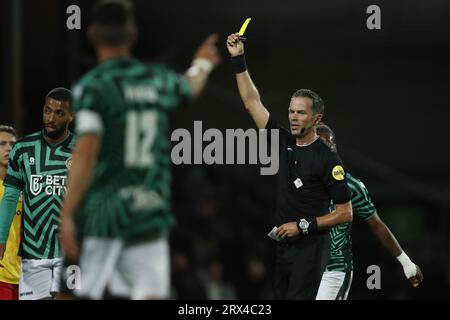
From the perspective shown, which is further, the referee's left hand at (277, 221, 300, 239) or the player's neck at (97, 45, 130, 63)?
the referee's left hand at (277, 221, 300, 239)

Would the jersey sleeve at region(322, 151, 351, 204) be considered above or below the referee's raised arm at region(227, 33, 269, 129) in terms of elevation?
below

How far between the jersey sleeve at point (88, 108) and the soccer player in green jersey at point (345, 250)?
3.01 meters

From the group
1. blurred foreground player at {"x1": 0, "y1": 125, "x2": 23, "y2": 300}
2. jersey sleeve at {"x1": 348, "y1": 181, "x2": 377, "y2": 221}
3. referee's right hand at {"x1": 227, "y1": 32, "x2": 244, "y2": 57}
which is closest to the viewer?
referee's right hand at {"x1": 227, "y1": 32, "x2": 244, "y2": 57}

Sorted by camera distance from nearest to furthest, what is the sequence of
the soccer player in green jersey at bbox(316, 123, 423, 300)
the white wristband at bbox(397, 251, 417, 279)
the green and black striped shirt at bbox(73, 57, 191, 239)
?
1. the green and black striped shirt at bbox(73, 57, 191, 239)
2. the soccer player in green jersey at bbox(316, 123, 423, 300)
3. the white wristband at bbox(397, 251, 417, 279)

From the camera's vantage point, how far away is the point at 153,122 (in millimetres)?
6121

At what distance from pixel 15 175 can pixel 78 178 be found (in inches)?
103

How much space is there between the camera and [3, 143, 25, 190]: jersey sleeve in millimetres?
8352

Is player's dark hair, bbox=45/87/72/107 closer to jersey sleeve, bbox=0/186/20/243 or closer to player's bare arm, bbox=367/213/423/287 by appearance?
jersey sleeve, bbox=0/186/20/243

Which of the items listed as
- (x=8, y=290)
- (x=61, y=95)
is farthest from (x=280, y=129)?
(x=8, y=290)

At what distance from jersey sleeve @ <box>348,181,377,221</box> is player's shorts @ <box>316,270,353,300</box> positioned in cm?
55

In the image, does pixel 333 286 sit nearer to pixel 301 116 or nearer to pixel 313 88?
pixel 301 116

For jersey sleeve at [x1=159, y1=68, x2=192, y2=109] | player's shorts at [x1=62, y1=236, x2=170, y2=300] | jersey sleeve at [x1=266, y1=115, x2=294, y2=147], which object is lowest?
player's shorts at [x1=62, y1=236, x2=170, y2=300]

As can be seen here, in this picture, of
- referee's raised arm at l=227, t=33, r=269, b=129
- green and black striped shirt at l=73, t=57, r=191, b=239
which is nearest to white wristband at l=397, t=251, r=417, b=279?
referee's raised arm at l=227, t=33, r=269, b=129

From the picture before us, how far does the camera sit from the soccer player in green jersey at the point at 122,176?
605 centimetres
